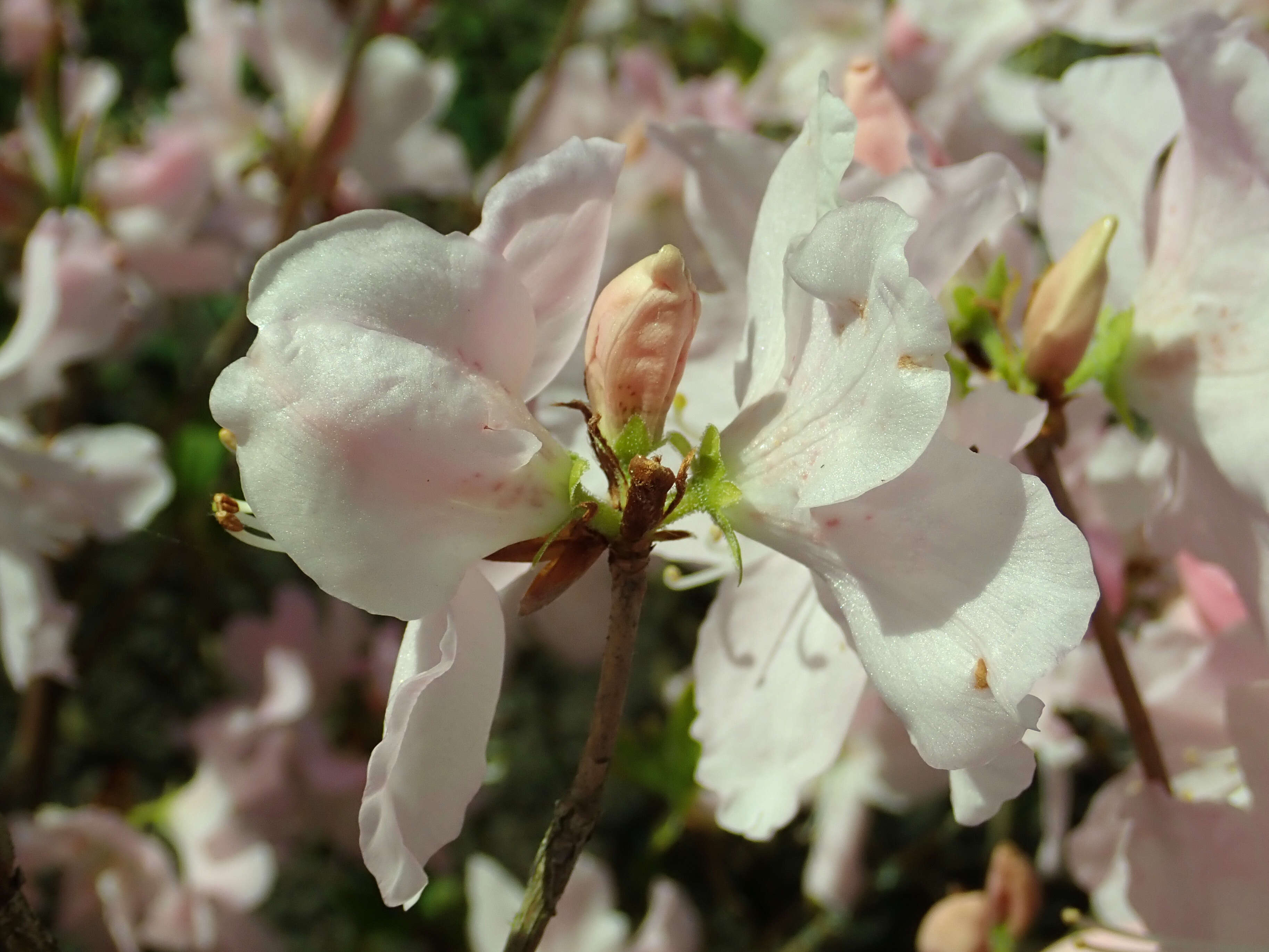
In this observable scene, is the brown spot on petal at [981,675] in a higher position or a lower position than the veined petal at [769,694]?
higher

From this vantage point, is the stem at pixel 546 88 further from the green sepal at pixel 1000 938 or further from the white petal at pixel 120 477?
the green sepal at pixel 1000 938

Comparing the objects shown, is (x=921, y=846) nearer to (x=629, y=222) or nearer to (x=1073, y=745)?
(x=1073, y=745)

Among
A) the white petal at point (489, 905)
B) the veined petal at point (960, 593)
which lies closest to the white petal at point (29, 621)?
the white petal at point (489, 905)

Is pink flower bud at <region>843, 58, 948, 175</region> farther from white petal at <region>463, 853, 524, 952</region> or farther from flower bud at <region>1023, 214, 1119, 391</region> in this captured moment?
white petal at <region>463, 853, 524, 952</region>

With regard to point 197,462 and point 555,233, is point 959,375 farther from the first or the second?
point 197,462

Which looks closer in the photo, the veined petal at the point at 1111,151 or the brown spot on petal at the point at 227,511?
the brown spot on petal at the point at 227,511

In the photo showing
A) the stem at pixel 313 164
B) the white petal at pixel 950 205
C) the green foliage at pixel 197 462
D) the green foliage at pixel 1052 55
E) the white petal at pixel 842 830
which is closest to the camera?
the white petal at pixel 950 205

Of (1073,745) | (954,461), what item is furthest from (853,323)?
(1073,745)
